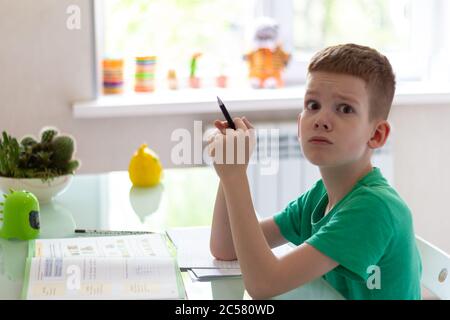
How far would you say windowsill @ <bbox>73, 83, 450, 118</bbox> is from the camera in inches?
103

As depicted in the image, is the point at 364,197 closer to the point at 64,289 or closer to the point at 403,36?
the point at 64,289

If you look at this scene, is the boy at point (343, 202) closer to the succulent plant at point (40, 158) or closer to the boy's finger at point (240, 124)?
the boy's finger at point (240, 124)

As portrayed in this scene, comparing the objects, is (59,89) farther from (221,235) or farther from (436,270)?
(436,270)

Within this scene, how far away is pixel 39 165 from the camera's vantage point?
5.59 feet

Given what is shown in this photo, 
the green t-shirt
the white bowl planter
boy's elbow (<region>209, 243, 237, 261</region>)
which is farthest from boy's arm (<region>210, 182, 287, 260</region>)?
the white bowl planter

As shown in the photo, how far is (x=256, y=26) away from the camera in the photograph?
2.85m

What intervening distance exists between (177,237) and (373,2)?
1.88 metres

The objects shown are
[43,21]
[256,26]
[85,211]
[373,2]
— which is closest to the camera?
[85,211]

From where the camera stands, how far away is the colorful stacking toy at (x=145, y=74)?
2818 millimetres

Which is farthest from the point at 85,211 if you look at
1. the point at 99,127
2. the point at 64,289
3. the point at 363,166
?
the point at 99,127

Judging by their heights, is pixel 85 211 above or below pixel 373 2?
below

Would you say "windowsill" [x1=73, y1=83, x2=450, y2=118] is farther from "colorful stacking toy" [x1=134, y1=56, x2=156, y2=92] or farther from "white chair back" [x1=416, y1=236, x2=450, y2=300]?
"white chair back" [x1=416, y1=236, x2=450, y2=300]

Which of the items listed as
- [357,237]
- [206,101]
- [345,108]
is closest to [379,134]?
[345,108]

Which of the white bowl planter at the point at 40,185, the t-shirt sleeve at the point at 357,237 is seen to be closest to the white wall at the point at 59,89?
the white bowl planter at the point at 40,185
